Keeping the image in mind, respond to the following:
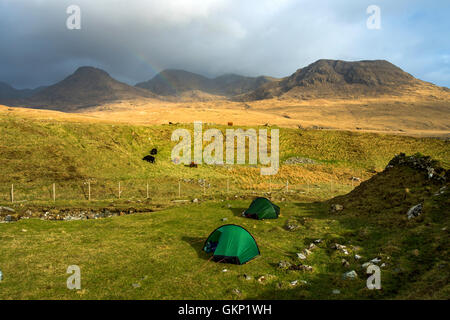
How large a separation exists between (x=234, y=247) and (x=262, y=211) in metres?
9.70

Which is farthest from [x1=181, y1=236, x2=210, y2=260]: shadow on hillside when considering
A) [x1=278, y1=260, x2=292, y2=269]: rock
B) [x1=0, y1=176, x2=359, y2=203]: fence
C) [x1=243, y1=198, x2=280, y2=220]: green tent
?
[x1=0, y1=176, x2=359, y2=203]: fence

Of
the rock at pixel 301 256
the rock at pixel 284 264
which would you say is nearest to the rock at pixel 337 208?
the rock at pixel 301 256

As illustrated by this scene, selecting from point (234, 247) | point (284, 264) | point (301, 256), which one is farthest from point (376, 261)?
point (234, 247)

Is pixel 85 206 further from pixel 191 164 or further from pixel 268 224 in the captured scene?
pixel 191 164

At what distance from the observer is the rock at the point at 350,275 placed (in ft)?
38.4

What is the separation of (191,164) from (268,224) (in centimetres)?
3006

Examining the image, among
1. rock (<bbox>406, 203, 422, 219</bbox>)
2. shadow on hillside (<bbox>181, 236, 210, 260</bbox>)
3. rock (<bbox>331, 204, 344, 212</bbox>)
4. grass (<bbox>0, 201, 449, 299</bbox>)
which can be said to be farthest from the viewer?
rock (<bbox>331, 204, 344, 212</bbox>)

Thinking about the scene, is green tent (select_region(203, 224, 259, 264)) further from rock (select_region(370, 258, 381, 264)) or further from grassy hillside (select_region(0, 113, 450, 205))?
grassy hillside (select_region(0, 113, 450, 205))

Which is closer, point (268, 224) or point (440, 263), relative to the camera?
point (440, 263)

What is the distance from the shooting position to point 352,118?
15738cm

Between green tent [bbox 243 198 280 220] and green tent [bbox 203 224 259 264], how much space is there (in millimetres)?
8645

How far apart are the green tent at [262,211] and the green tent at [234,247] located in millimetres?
8645

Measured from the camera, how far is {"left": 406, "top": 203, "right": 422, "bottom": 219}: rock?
17345 mm
